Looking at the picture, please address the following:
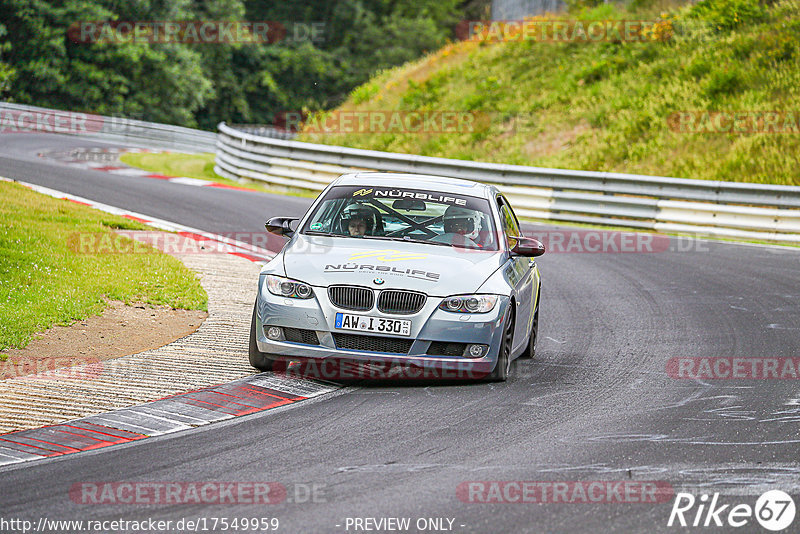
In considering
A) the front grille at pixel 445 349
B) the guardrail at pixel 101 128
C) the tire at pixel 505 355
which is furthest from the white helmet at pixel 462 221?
the guardrail at pixel 101 128

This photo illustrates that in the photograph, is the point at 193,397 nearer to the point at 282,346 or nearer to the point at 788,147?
the point at 282,346

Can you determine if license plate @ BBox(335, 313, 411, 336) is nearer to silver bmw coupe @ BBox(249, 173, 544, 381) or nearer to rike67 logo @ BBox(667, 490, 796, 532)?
silver bmw coupe @ BBox(249, 173, 544, 381)

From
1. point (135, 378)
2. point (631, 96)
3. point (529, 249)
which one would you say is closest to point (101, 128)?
point (631, 96)

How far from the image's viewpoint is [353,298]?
7.96 meters

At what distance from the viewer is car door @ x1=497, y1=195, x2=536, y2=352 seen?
8727mm

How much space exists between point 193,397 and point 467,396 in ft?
6.56

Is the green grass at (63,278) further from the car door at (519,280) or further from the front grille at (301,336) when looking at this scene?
the car door at (519,280)

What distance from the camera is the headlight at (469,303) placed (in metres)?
8.00

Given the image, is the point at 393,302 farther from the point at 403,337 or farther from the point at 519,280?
the point at 519,280

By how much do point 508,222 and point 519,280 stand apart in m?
0.99

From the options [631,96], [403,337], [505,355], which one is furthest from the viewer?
[631,96]

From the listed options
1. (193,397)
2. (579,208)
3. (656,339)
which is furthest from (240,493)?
(579,208)

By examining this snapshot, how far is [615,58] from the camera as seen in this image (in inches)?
1183

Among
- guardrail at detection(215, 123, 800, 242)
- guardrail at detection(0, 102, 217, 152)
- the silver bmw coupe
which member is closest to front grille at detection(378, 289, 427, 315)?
the silver bmw coupe
